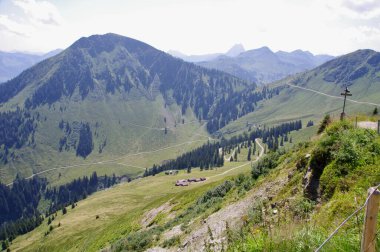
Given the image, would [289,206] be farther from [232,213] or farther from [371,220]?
[371,220]

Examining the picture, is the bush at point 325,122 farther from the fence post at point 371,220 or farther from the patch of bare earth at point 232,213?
the fence post at point 371,220

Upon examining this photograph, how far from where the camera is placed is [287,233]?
9.63 meters

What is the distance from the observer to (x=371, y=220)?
22.7 ft

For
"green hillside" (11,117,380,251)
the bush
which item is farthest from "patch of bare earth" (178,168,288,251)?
the bush

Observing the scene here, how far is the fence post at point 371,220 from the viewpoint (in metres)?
6.79

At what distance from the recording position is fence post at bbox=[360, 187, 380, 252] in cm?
679

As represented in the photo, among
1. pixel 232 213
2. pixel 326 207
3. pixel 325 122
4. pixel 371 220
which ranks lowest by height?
pixel 232 213

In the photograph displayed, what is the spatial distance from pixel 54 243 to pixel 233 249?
104 meters

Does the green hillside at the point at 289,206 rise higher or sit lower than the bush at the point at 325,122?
lower

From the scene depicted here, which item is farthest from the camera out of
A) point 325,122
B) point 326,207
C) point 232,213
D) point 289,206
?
point 325,122

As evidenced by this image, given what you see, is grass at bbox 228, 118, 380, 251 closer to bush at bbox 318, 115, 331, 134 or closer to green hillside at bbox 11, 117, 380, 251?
green hillside at bbox 11, 117, 380, 251

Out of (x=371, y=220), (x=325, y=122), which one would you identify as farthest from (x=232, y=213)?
(x=371, y=220)

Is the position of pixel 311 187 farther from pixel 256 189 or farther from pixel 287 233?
pixel 287 233

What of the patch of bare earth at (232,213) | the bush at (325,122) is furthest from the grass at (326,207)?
the bush at (325,122)
